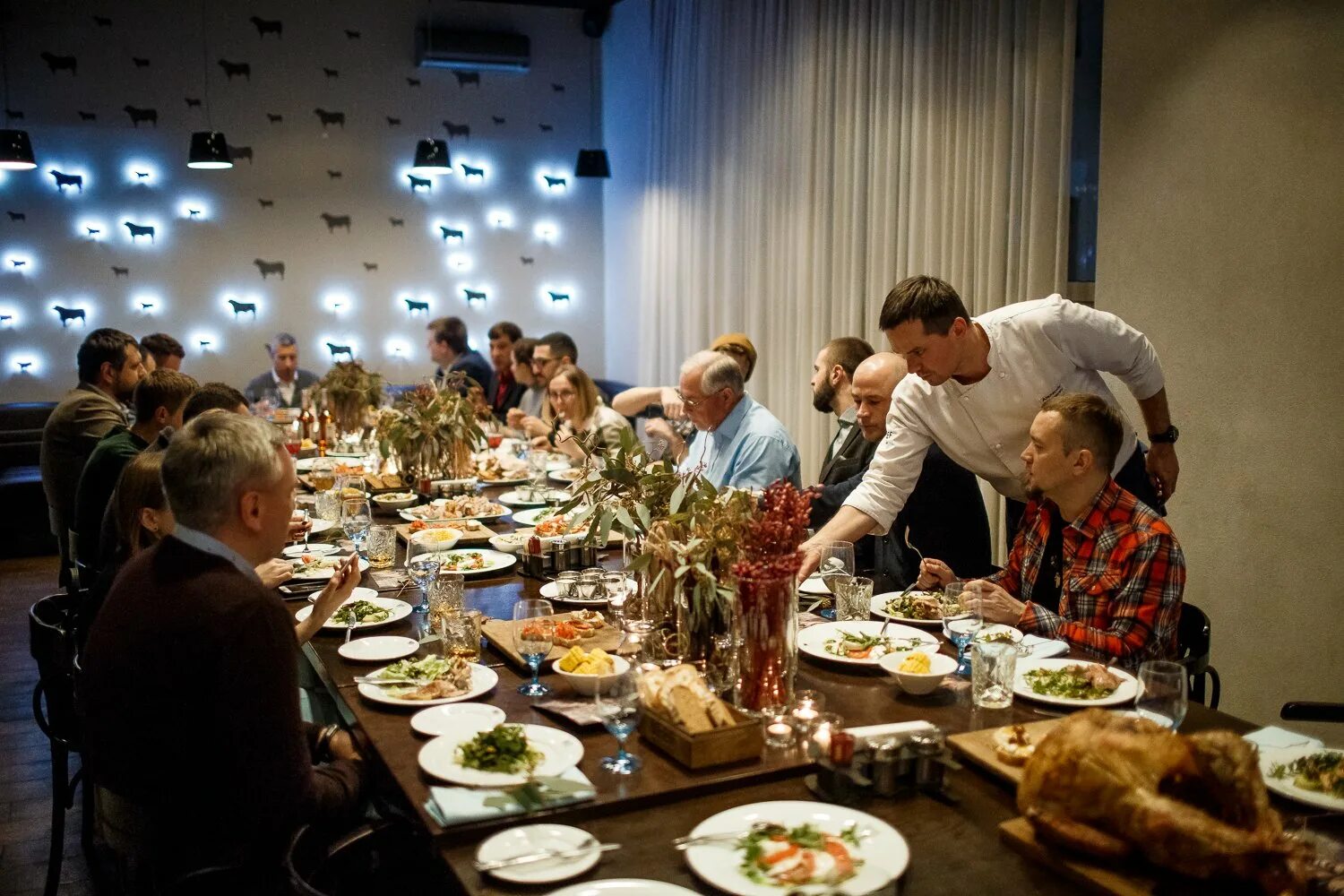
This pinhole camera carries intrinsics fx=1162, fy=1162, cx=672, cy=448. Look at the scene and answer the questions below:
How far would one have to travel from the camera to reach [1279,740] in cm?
199

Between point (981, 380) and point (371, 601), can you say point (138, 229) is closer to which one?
point (371, 601)

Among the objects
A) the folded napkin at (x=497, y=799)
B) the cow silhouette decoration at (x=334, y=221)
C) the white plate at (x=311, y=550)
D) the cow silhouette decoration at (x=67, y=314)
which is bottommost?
the white plate at (x=311, y=550)

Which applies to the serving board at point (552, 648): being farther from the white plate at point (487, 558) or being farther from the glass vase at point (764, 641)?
the white plate at point (487, 558)

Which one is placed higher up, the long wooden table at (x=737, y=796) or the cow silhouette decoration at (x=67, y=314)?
the cow silhouette decoration at (x=67, y=314)

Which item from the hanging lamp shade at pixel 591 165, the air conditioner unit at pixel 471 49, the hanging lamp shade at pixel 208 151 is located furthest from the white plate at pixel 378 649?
the air conditioner unit at pixel 471 49

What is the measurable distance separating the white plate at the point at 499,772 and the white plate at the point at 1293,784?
1119 mm

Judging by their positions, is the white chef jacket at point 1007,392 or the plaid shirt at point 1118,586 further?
the white chef jacket at point 1007,392

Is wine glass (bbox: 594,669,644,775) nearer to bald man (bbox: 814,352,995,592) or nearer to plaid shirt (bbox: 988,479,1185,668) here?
plaid shirt (bbox: 988,479,1185,668)

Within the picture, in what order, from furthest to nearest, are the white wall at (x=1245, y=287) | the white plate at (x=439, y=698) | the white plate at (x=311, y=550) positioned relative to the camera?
the white wall at (x=1245, y=287) < the white plate at (x=311, y=550) < the white plate at (x=439, y=698)

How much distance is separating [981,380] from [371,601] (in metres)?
1.92

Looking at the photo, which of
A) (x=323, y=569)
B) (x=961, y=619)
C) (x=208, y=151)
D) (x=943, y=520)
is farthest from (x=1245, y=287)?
(x=208, y=151)

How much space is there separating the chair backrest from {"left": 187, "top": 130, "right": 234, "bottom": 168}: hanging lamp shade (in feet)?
24.7

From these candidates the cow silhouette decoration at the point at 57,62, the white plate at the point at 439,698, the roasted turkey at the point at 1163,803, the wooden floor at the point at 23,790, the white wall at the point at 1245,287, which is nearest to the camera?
the roasted turkey at the point at 1163,803

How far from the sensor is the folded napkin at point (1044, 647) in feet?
8.25
